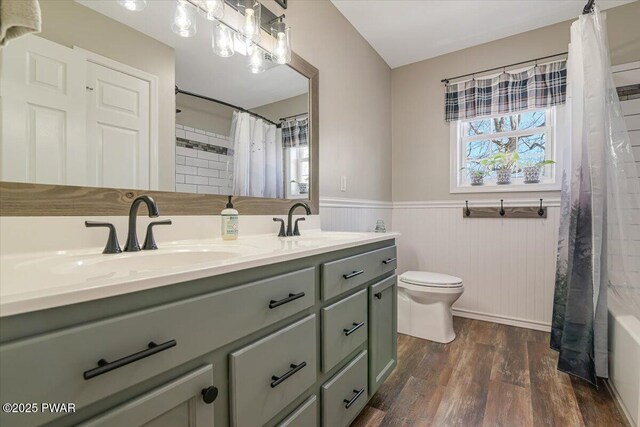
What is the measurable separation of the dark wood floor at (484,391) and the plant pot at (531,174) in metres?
1.27

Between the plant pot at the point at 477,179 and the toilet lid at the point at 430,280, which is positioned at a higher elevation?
the plant pot at the point at 477,179

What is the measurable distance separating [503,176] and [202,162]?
98.3 inches

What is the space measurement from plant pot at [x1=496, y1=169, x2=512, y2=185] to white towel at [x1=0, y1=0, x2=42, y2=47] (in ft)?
9.70

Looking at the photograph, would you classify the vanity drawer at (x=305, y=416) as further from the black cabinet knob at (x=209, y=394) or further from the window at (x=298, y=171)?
the window at (x=298, y=171)

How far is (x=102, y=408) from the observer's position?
51 cm

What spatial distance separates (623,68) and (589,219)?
1.39m

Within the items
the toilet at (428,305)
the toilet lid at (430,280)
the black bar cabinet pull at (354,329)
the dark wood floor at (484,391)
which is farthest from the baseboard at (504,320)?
the black bar cabinet pull at (354,329)

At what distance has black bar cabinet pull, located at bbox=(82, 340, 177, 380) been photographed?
49cm

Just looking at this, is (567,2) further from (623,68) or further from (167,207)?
(167,207)

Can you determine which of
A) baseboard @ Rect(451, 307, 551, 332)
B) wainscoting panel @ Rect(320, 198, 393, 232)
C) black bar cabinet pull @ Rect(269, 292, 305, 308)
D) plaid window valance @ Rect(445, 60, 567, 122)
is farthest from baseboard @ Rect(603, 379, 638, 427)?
plaid window valance @ Rect(445, 60, 567, 122)

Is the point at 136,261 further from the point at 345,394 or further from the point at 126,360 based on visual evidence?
the point at 345,394

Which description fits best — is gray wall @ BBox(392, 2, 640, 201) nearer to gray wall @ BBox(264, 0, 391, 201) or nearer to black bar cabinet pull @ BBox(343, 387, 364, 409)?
gray wall @ BBox(264, 0, 391, 201)

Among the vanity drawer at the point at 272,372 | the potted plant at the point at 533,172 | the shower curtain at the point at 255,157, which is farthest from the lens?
the potted plant at the point at 533,172

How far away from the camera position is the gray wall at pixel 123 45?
896mm
